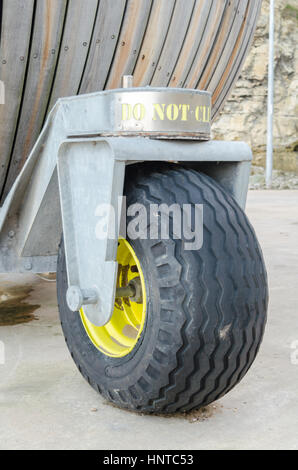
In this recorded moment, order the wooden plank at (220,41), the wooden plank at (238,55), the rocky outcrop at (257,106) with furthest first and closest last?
the rocky outcrop at (257,106), the wooden plank at (238,55), the wooden plank at (220,41)

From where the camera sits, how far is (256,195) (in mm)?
11867

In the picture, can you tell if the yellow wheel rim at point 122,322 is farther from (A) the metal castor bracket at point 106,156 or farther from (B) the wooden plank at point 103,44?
(B) the wooden plank at point 103,44

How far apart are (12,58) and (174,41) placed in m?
0.75

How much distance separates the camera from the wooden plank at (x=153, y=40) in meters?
2.59

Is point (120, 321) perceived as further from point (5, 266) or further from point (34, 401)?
point (5, 266)

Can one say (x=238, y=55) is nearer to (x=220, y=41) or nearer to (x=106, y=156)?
(x=220, y=41)

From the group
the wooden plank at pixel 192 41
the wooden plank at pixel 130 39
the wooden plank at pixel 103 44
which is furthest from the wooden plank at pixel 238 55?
the wooden plank at pixel 103 44

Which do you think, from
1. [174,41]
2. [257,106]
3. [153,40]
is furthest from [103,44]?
[257,106]

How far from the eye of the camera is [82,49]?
7.95 feet

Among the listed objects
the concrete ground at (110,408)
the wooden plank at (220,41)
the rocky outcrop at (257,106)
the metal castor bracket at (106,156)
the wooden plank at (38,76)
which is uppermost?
the rocky outcrop at (257,106)

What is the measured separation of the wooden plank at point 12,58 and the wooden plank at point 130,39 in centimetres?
39

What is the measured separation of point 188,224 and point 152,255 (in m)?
0.14

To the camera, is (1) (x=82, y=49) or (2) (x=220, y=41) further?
(2) (x=220, y=41)
